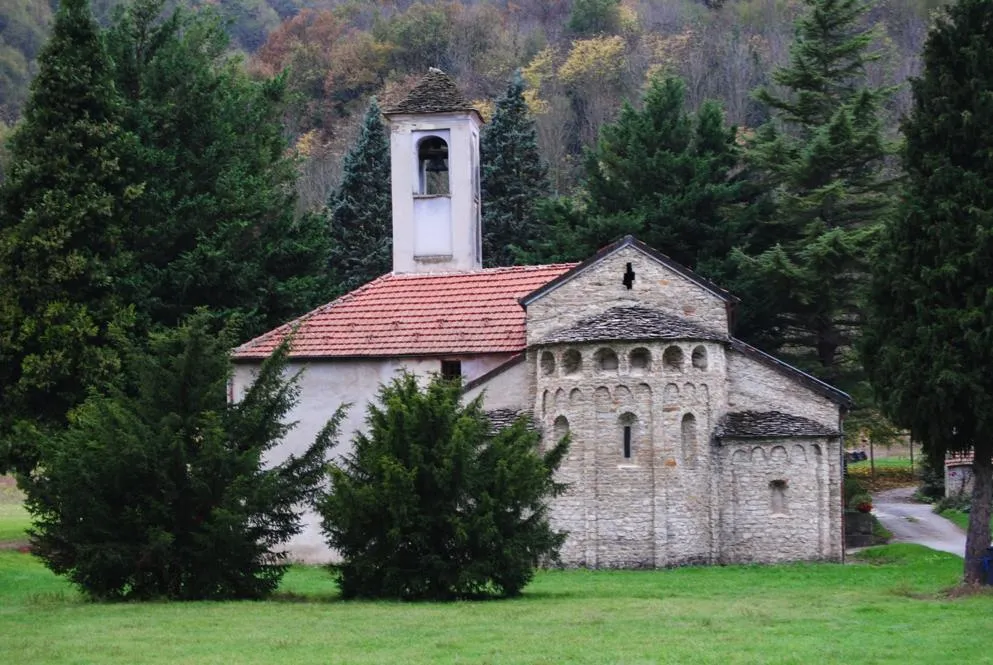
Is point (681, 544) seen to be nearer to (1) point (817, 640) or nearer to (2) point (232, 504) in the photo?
(2) point (232, 504)

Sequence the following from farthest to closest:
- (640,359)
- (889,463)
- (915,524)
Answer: (889,463) < (915,524) < (640,359)

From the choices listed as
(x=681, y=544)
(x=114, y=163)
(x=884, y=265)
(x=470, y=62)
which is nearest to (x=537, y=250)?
(x=114, y=163)

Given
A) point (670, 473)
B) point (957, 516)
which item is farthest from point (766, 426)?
point (957, 516)

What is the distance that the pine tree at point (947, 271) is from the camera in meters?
25.8

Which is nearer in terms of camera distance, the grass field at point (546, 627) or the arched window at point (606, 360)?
the grass field at point (546, 627)

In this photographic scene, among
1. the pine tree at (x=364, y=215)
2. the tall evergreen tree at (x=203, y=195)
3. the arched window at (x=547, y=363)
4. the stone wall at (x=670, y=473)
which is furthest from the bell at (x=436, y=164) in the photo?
the pine tree at (x=364, y=215)

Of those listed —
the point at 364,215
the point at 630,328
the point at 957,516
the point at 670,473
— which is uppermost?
the point at 364,215

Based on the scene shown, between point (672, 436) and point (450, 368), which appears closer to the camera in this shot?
point (672, 436)

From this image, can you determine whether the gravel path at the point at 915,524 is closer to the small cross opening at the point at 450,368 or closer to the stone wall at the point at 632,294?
the stone wall at the point at 632,294

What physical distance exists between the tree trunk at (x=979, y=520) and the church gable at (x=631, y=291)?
7981mm

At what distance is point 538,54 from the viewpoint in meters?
112

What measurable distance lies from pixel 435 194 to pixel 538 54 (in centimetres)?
7412

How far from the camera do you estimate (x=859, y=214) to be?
46.0 m

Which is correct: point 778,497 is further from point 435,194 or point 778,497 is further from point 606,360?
point 435,194
